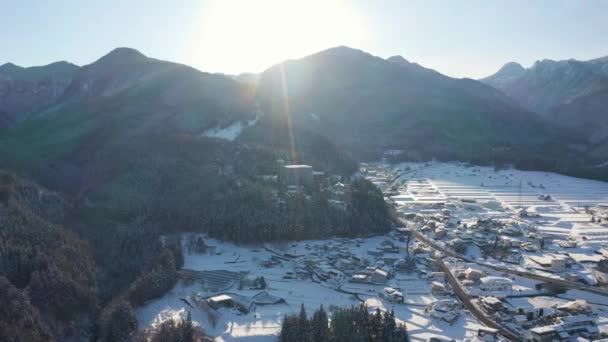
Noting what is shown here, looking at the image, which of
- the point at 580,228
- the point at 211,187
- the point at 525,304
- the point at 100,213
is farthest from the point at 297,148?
the point at 525,304

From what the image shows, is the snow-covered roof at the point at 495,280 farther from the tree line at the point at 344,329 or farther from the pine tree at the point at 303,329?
the pine tree at the point at 303,329

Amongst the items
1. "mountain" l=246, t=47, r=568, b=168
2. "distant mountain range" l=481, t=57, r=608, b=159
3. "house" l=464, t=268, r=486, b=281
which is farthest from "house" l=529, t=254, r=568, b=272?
"distant mountain range" l=481, t=57, r=608, b=159

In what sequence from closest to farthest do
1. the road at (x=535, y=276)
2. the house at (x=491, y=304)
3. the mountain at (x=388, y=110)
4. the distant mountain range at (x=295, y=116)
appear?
the house at (x=491, y=304) → the road at (x=535, y=276) → the distant mountain range at (x=295, y=116) → the mountain at (x=388, y=110)

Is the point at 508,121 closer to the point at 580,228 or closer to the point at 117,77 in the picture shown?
the point at 580,228

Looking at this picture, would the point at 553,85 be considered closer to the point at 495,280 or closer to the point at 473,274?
the point at 473,274

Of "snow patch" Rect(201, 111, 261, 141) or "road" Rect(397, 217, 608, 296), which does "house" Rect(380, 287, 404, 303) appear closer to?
"road" Rect(397, 217, 608, 296)

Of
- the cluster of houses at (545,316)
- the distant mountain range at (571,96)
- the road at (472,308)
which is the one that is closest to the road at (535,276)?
the cluster of houses at (545,316)

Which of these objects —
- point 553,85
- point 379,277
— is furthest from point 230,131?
point 553,85
